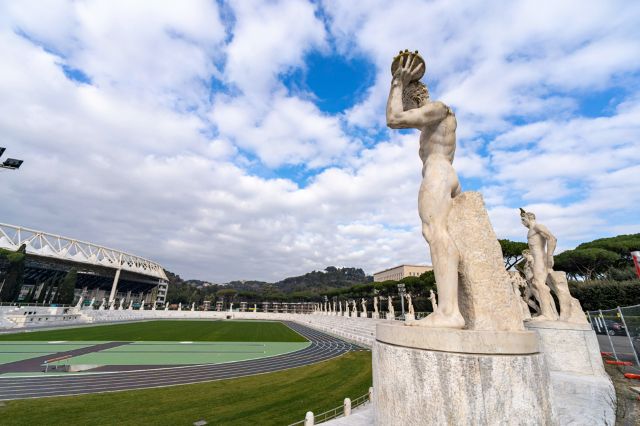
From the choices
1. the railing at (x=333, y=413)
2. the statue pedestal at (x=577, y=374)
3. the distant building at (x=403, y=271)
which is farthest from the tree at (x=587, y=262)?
the distant building at (x=403, y=271)

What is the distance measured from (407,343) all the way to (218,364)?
17389 millimetres

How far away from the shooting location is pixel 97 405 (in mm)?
9836

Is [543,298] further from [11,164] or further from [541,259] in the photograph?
[11,164]

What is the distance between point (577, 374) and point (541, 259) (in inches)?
120

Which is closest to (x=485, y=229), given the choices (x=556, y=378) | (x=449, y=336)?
(x=449, y=336)

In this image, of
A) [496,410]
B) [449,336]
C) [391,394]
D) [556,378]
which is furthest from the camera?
[556,378]

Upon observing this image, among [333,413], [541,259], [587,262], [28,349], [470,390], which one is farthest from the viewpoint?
[587,262]

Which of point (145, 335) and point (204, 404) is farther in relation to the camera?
point (145, 335)

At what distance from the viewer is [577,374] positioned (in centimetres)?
673

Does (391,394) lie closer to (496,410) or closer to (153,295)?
(496,410)

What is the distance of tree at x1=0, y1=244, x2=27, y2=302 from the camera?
4419 cm

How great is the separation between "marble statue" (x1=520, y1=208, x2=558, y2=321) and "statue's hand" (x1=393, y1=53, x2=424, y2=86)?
7.12m

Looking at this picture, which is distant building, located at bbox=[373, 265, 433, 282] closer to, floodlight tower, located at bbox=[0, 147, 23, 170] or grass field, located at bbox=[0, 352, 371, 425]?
grass field, located at bbox=[0, 352, 371, 425]

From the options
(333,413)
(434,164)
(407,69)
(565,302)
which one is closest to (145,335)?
(333,413)
